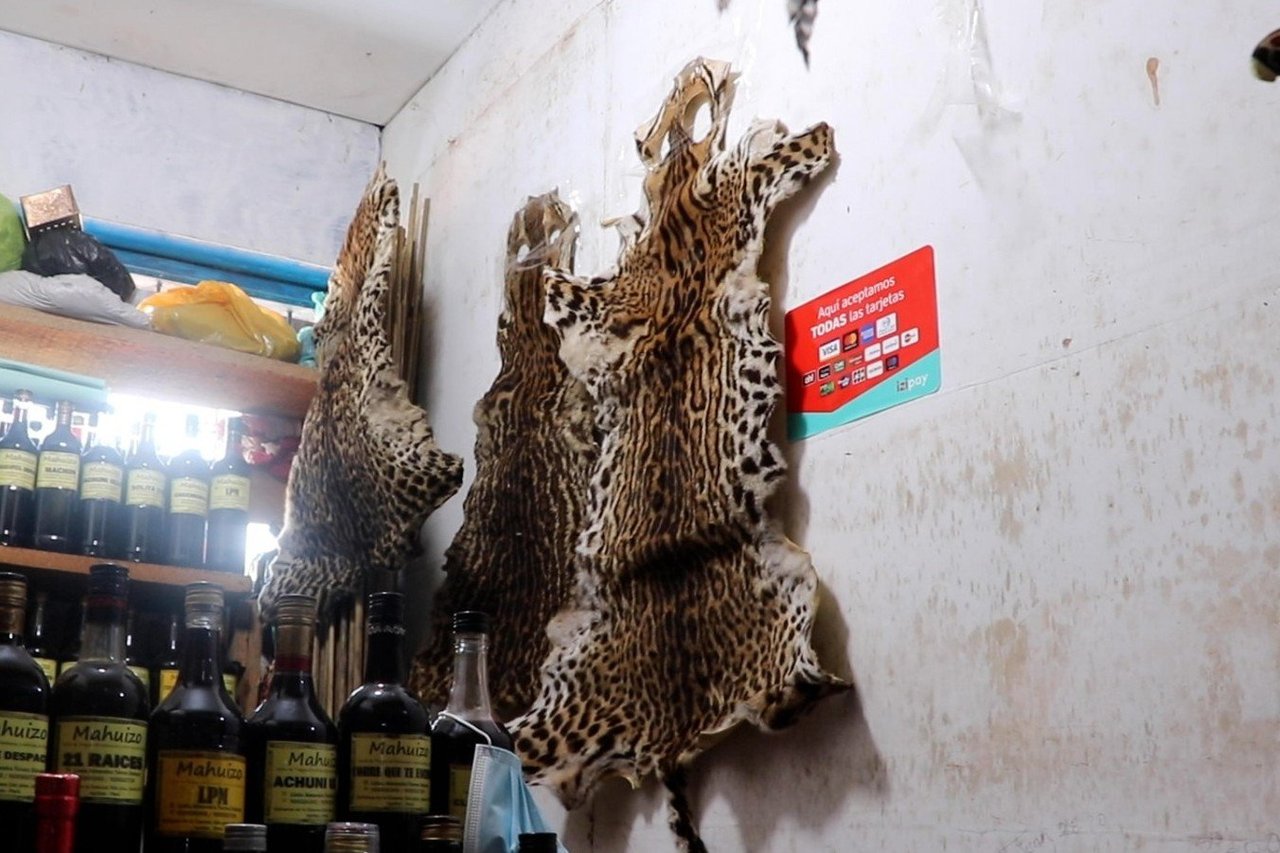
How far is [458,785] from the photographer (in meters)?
1.53

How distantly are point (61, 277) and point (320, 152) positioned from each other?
1050 millimetres

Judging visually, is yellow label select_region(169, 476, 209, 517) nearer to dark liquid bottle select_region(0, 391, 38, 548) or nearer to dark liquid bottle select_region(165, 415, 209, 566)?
dark liquid bottle select_region(165, 415, 209, 566)

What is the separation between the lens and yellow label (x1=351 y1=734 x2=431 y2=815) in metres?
1.39

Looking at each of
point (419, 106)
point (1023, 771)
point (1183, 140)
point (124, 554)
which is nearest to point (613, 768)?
point (1023, 771)

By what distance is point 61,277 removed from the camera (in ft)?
10.0

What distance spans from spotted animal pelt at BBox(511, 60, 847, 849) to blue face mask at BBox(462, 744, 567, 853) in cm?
49

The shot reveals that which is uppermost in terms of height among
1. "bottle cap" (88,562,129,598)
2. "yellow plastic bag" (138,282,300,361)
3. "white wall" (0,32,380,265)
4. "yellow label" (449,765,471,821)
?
"white wall" (0,32,380,265)

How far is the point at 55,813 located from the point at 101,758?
5.4 inches

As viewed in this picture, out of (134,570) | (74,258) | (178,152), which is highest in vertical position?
(178,152)

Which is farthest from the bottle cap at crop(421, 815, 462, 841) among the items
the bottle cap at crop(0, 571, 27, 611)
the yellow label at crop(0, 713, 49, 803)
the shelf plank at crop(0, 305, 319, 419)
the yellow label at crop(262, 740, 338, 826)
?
the shelf plank at crop(0, 305, 319, 419)

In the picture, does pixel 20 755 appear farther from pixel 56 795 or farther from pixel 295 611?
pixel 295 611

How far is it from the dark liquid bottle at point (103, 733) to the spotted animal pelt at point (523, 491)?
1.21 m

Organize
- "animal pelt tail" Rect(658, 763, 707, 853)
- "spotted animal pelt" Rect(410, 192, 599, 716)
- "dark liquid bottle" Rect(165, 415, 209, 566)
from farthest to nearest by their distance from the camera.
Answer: "dark liquid bottle" Rect(165, 415, 209, 566)
"spotted animal pelt" Rect(410, 192, 599, 716)
"animal pelt tail" Rect(658, 763, 707, 853)

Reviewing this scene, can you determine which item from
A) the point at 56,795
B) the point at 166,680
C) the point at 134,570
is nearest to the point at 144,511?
the point at 134,570
